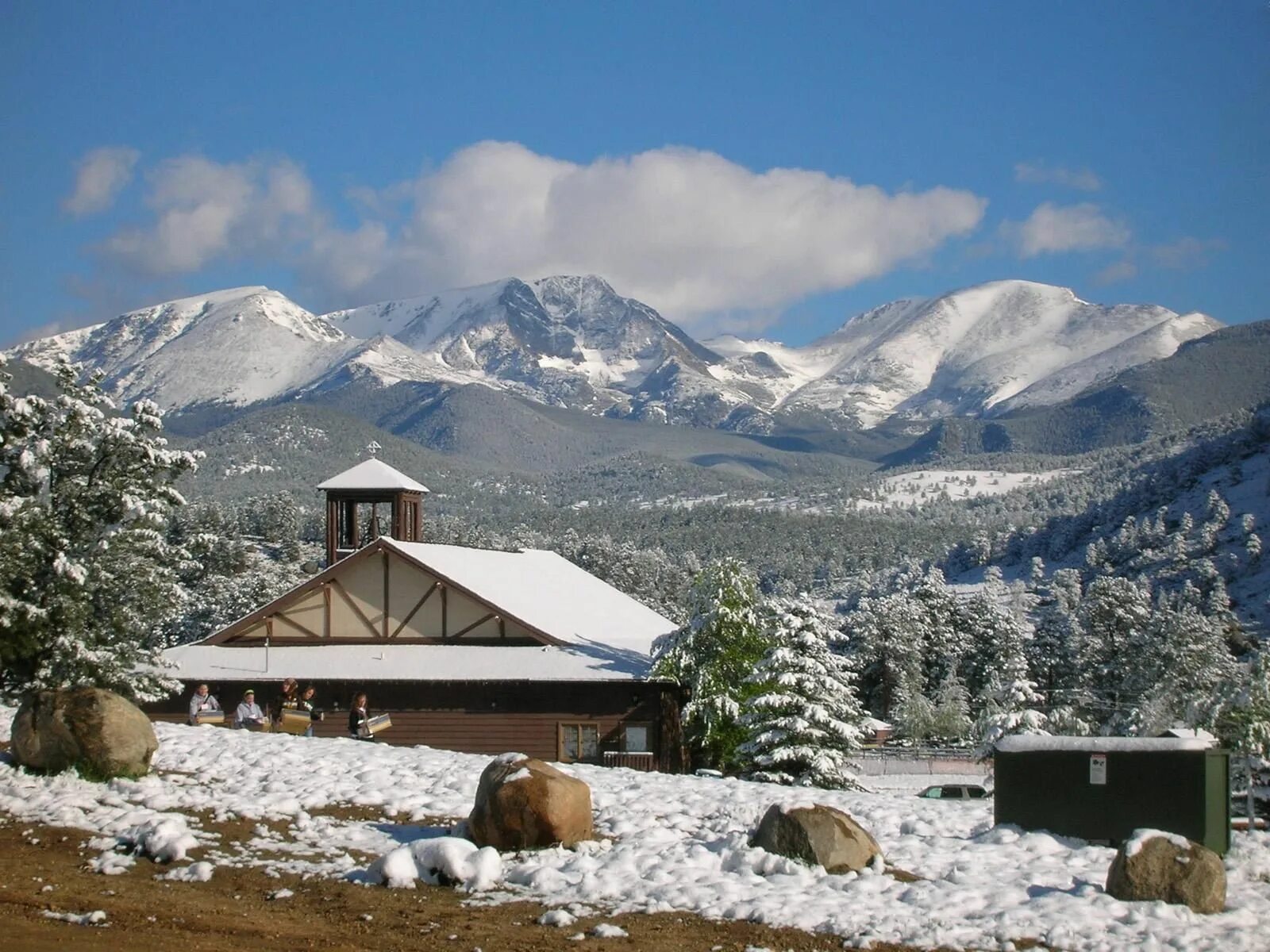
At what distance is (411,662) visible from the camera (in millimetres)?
36906

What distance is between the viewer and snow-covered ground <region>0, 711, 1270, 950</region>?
13500mm

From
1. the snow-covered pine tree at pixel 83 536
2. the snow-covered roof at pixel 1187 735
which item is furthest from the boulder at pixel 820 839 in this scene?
the snow-covered pine tree at pixel 83 536

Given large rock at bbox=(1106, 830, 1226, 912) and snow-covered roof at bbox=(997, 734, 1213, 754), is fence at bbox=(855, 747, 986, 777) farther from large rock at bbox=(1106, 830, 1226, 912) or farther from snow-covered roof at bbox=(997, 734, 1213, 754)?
large rock at bbox=(1106, 830, 1226, 912)

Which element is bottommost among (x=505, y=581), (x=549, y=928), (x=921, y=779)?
(x=921, y=779)

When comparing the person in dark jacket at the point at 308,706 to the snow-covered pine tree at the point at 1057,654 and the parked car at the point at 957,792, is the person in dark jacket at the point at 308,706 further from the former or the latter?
the snow-covered pine tree at the point at 1057,654

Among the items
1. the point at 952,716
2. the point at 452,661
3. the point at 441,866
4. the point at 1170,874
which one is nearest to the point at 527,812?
the point at 441,866

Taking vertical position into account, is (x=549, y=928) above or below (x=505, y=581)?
below

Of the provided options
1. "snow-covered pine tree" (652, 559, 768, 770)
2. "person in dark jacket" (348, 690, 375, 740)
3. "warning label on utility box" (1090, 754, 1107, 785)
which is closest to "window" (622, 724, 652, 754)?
"snow-covered pine tree" (652, 559, 768, 770)

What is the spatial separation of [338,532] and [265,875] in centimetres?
2962

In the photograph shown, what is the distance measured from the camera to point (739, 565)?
39.2m

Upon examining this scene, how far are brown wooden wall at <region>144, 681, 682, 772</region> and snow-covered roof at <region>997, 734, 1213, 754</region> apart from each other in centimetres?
1849

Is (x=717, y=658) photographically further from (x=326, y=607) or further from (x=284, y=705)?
(x=284, y=705)

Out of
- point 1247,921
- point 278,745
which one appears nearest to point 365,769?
point 278,745

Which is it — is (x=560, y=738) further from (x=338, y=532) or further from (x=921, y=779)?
(x=921, y=779)
